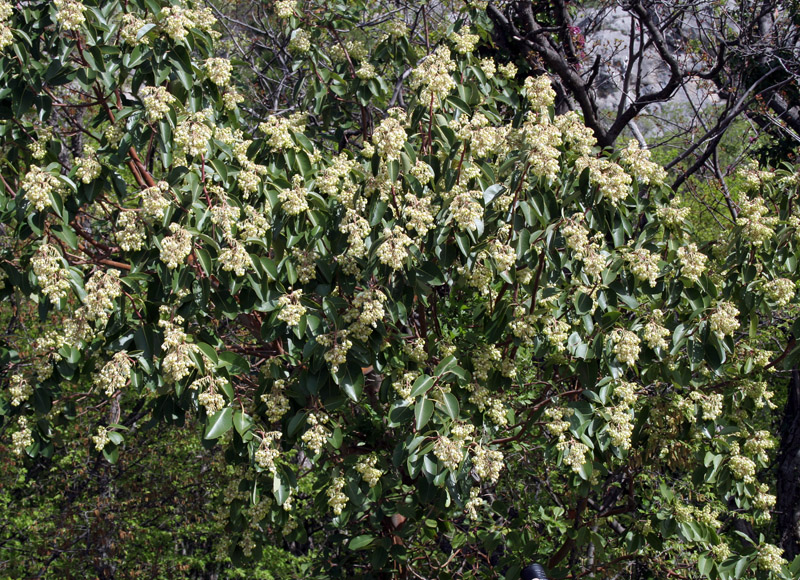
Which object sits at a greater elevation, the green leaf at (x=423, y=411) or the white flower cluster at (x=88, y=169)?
the white flower cluster at (x=88, y=169)

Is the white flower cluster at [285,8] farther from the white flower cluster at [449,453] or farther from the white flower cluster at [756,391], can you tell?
the white flower cluster at [756,391]

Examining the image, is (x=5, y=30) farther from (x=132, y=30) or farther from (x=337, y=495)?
(x=337, y=495)

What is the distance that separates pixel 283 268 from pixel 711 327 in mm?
1706

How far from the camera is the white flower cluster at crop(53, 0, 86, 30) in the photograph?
2.84 meters

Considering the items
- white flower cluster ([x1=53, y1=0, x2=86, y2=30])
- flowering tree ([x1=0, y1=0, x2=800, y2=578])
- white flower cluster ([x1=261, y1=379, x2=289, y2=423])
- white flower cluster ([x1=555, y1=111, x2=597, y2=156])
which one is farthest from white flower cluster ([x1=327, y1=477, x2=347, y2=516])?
white flower cluster ([x1=53, y1=0, x2=86, y2=30])

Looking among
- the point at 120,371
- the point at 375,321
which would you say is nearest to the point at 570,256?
the point at 375,321

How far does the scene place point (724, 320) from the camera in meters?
2.84

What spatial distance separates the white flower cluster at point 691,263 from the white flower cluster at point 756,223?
21 centimetres

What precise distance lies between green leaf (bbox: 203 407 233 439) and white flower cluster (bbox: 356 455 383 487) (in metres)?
0.58

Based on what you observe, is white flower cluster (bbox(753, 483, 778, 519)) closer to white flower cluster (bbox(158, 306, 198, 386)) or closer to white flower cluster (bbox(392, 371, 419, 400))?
white flower cluster (bbox(392, 371, 419, 400))

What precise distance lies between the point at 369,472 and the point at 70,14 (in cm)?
212

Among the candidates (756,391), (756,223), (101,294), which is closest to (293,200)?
(101,294)

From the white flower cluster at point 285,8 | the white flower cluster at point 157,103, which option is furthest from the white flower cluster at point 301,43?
the white flower cluster at point 157,103

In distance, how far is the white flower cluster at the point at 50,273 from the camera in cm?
270
